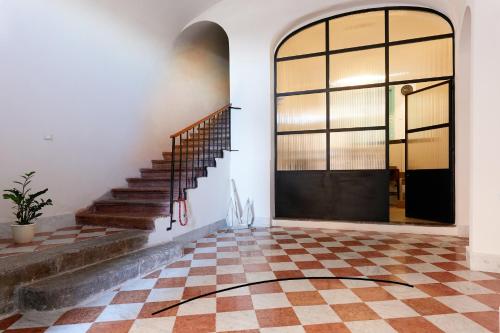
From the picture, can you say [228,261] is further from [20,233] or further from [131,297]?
[20,233]

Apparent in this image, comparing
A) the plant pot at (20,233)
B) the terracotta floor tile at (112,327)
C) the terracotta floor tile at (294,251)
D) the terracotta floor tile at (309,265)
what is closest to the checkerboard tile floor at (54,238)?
the plant pot at (20,233)

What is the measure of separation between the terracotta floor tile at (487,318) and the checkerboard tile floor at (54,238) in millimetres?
3330

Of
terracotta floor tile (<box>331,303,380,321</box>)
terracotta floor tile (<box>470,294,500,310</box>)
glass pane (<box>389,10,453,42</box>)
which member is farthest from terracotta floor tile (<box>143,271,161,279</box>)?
glass pane (<box>389,10,453,42</box>)

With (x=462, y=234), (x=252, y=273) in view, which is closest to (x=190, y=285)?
(x=252, y=273)

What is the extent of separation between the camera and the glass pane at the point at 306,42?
527 cm

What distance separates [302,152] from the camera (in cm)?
529

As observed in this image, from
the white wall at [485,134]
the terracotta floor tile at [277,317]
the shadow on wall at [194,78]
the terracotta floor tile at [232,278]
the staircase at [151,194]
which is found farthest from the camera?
the shadow on wall at [194,78]

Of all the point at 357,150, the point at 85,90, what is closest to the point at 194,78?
the point at 85,90

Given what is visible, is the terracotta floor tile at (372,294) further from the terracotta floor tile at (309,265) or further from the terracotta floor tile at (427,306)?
the terracotta floor tile at (309,265)

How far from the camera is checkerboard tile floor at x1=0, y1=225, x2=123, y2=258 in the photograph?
2775 mm

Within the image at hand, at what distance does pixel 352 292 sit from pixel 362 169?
289 centimetres

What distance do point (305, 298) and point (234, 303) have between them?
531mm

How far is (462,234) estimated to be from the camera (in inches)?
169

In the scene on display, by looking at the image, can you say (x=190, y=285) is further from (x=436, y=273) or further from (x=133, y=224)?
(x=436, y=273)
